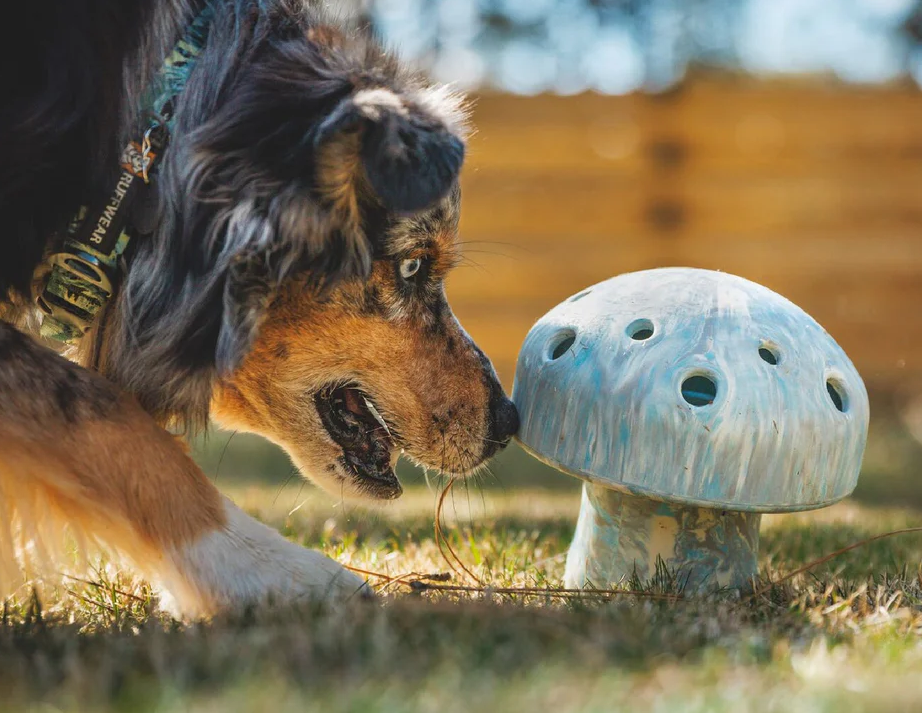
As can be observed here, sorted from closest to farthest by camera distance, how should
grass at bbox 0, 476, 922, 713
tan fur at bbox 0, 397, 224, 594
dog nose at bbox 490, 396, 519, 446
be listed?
grass at bbox 0, 476, 922, 713 → tan fur at bbox 0, 397, 224, 594 → dog nose at bbox 490, 396, 519, 446

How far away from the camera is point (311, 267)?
240 cm

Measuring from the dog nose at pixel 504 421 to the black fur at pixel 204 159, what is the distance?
21.6 inches

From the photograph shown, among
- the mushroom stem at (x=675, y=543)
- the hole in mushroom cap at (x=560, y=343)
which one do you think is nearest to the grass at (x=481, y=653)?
the mushroom stem at (x=675, y=543)

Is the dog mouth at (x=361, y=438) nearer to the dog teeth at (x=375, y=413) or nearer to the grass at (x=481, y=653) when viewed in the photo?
the dog teeth at (x=375, y=413)

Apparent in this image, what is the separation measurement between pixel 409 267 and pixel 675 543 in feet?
3.26

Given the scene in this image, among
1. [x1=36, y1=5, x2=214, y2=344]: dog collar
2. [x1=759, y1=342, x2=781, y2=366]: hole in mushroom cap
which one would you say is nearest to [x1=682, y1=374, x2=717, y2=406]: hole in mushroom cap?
[x1=759, y1=342, x2=781, y2=366]: hole in mushroom cap

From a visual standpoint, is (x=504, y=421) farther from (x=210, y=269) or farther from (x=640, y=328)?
(x=210, y=269)

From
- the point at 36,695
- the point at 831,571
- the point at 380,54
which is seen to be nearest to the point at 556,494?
the point at 831,571

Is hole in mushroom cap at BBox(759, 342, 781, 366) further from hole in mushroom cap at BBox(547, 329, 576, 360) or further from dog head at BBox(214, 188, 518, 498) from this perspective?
dog head at BBox(214, 188, 518, 498)

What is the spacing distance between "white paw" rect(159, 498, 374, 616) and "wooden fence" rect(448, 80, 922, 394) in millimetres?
6744

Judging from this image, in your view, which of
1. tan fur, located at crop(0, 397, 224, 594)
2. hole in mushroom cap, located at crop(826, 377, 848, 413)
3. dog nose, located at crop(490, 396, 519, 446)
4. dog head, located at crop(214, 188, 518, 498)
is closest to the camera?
tan fur, located at crop(0, 397, 224, 594)

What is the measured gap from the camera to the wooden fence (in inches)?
356

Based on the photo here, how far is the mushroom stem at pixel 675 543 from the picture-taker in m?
2.48

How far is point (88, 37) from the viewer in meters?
2.35
